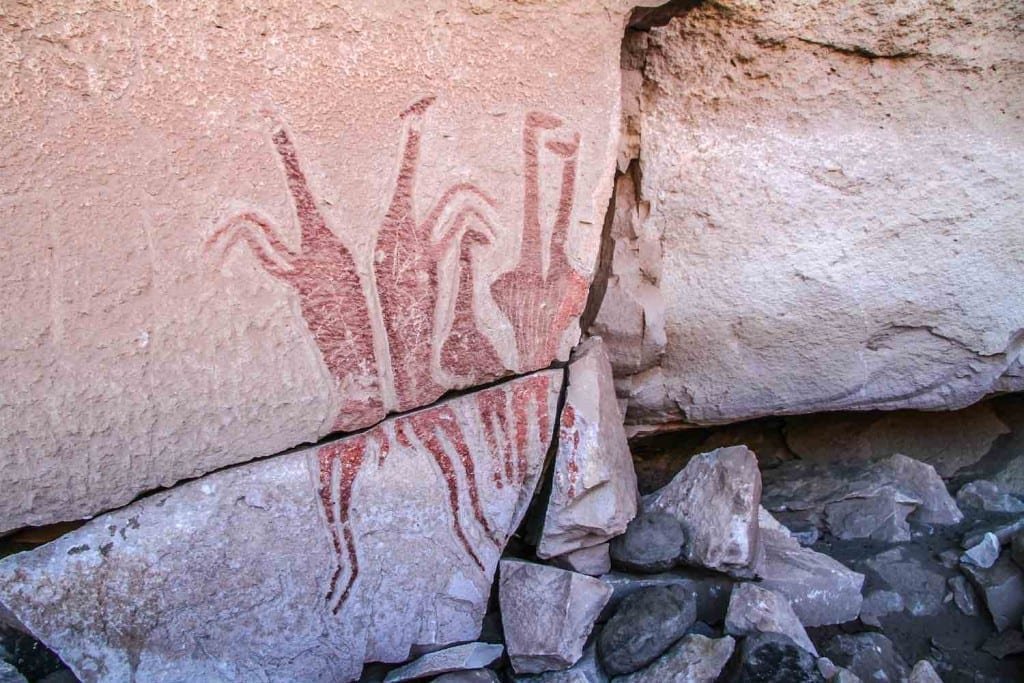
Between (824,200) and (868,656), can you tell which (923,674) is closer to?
(868,656)

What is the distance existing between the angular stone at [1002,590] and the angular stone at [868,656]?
241 millimetres

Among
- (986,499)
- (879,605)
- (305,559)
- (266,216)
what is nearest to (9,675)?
(305,559)

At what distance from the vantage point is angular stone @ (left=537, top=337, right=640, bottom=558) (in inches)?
62.4

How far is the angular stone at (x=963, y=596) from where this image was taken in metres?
1.72

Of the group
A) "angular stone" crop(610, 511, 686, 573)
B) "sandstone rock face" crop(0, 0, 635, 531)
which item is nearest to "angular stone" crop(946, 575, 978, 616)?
"angular stone" crop(610, 511, 686, 573)

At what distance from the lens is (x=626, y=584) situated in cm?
160

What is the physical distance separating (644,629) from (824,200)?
0.93m

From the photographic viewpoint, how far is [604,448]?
1613 mm

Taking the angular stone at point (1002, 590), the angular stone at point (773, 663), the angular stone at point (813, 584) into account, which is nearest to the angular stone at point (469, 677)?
the angular stone at point (773, 663)

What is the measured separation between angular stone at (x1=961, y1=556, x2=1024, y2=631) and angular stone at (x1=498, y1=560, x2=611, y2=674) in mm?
778

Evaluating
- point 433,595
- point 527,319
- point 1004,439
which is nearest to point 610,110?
point 527,319

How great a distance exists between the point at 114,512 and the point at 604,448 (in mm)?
827

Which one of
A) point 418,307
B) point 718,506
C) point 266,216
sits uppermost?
point 266,216

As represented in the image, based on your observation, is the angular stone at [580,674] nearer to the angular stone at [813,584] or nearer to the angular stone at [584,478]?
the angular stone at [584,478]
